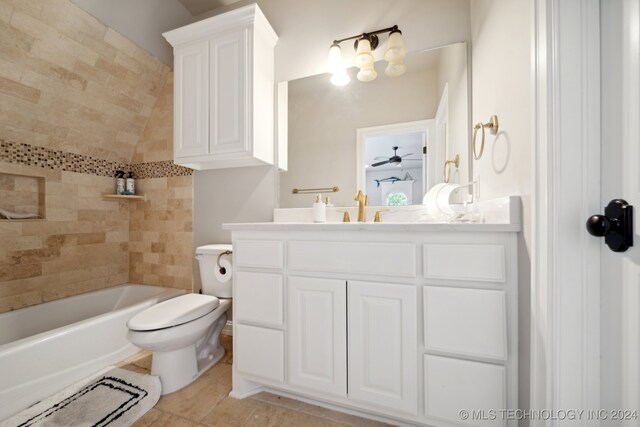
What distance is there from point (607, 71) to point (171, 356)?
2.18 metres

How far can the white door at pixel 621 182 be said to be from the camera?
59 cm

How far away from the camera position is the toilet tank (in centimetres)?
177

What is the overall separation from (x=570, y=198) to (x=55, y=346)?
8.05 ft

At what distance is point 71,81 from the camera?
187 centimetres

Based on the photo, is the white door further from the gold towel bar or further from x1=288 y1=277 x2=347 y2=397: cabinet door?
the gold towel bar

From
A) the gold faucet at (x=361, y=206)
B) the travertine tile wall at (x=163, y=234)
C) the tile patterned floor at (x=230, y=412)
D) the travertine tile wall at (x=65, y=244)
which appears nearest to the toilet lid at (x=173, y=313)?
the tile patterned floor at (x=230, y=412)

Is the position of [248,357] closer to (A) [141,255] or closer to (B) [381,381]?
(B) [381,381]

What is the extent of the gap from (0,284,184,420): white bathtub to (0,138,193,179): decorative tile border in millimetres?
1102

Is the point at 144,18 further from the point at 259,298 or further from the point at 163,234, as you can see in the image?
the point at 259,298

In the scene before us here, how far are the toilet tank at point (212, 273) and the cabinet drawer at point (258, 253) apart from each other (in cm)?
55

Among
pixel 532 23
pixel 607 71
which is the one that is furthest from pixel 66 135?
pixel 607 71

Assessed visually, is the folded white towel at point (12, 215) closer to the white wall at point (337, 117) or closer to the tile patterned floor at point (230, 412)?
the tile patterned floor at point (230, 412)

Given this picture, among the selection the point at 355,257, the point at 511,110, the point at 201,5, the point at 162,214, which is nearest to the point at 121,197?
the point at 162,214

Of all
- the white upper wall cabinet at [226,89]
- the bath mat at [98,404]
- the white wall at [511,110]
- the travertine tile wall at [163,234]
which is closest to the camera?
the white wall at [511,110]
